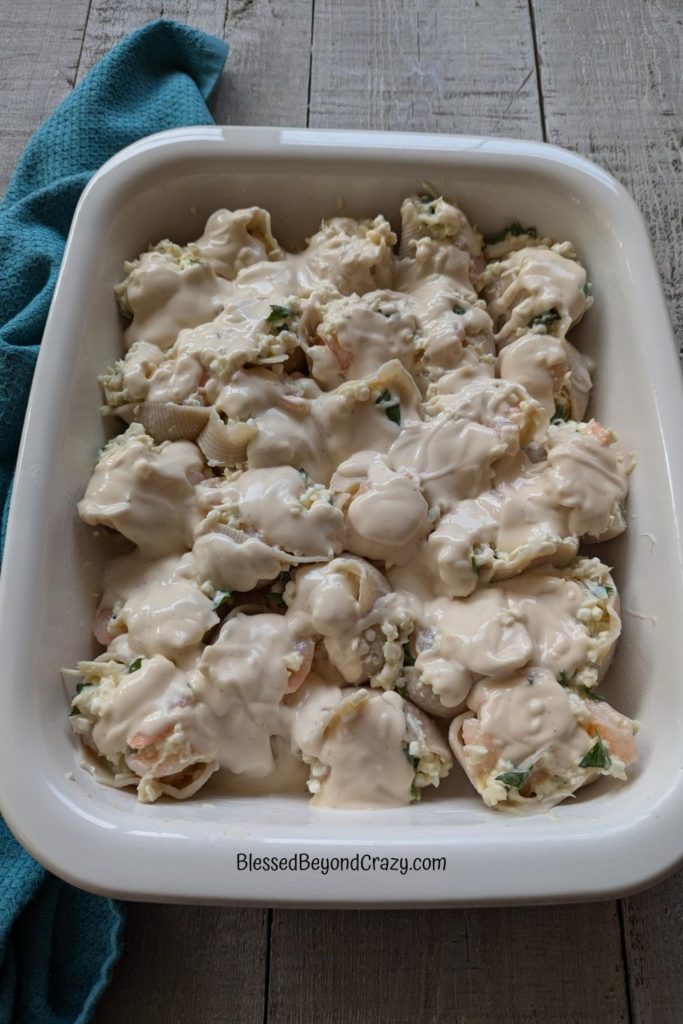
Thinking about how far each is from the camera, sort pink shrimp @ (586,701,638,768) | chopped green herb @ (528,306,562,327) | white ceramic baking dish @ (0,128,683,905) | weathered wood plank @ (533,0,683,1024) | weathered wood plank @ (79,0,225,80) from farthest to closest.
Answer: weathered wood plank @ (79,0,225,80)
weathered wood plank @ (533,0,683,1024)
chopped green herb @ (528,306,562,327)
pink shrimp @ (586,701,638,768)
white ceramic baking dish @ (0,128,683,905)

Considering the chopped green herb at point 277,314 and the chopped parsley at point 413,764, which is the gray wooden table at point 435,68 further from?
the chopped parsley at point 413,764

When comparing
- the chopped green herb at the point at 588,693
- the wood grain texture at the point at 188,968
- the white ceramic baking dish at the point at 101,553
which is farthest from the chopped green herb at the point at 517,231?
the wood grain texture at the point at 188,968

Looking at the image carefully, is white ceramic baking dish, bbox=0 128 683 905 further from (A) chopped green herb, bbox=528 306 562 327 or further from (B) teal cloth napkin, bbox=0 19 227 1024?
(B) teal cloth napkin, bbox=0 19 227 1024

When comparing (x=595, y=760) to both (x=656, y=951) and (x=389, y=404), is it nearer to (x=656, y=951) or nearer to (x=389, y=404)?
(x=656, y=951)

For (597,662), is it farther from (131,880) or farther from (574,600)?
(131,880)

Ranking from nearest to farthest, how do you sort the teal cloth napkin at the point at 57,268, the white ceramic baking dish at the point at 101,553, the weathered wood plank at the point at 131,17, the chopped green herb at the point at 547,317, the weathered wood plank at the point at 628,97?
the white ceramic baking dish at the point at 101,553 < the teal cloth napkin at the point at 57,268 < the chopped green herb at the point at 547,317 < the weathered wood plank at the point at 628,97 < the weathered wood plank at the point at 131,17

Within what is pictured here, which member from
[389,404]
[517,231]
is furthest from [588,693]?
[517,231]

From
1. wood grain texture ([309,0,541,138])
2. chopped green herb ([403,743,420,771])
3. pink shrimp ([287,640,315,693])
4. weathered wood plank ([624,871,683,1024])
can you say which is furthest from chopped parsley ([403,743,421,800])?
wood grain texture ([309,0,541,138])
